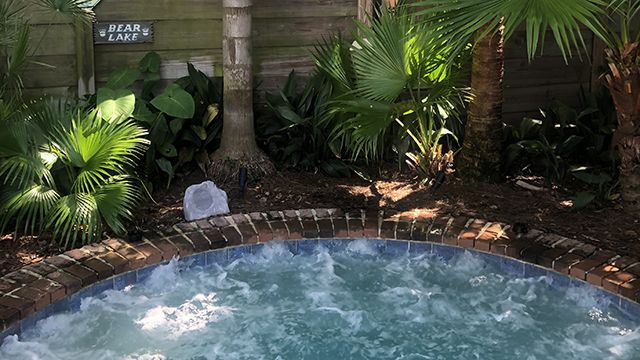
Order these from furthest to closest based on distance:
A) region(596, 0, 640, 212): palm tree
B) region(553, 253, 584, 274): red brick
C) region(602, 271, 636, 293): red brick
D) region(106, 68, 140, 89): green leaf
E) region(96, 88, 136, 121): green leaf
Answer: region(106, 68, 140, 89): green leaf, region(96, 88, 136, 121): green leaf, region(596, 0, 640, 212): palm tree, region(553, 253, 584, 274): red brick, region(602, 271, 636, 293): red brick

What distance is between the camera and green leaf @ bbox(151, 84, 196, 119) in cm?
554

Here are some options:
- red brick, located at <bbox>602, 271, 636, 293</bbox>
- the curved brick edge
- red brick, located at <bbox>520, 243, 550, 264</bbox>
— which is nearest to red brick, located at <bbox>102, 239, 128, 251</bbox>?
the curved brick edge

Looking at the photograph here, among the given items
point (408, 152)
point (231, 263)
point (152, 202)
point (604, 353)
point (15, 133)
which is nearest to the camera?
point (604, 353)

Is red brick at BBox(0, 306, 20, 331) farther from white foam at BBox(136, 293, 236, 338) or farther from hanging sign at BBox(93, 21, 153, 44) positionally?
hanging sign at BBox(93, 21, 153, 44)

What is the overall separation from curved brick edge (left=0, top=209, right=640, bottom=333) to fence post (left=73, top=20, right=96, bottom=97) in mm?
1437

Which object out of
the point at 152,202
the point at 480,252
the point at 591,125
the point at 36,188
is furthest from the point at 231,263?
the point at 591,125

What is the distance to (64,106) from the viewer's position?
5062 millimetres

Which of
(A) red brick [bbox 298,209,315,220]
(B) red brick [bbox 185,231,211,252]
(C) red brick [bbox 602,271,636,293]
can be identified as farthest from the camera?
(A) red brick [bbox 298,209,315,220]

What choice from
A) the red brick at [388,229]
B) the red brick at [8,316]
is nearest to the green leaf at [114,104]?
the red brick at [8,316]

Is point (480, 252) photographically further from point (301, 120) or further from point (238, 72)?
point (238, 72)

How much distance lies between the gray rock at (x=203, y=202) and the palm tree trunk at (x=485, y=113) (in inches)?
69.5

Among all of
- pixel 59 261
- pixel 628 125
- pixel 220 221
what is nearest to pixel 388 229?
pixel 220 221

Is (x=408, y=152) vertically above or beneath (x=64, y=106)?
beneath

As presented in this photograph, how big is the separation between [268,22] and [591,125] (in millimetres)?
2652
